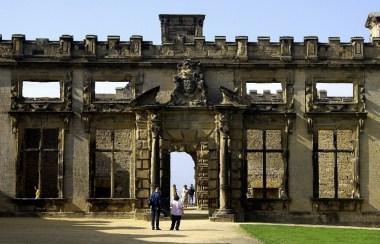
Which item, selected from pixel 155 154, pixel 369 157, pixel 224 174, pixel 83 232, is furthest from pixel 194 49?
pixel 83 232

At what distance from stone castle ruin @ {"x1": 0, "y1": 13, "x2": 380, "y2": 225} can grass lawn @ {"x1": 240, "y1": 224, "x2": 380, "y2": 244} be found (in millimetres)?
5385

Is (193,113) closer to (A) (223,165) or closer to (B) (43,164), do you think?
(A) (223,165)

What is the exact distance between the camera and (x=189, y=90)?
90.2 ft

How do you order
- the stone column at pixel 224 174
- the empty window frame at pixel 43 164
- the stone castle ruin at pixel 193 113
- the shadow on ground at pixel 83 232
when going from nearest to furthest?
the shadow on ground at pixel 83 232, the stone column at pixel 224 174, the stone castle ruin at pixel 193 113, the empty window frame at pixel 43 164

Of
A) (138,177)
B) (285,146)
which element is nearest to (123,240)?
(138,177)

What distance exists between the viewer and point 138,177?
27312 millimetres

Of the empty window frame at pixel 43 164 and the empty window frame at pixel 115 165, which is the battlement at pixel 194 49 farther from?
the empty window frame at pixel 115 165

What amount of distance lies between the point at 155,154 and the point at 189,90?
8.64 feet

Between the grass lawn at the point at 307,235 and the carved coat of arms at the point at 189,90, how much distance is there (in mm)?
6001

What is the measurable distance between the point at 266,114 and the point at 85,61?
6.81m

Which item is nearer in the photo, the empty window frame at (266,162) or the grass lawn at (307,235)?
the grass lawn at (307,235)

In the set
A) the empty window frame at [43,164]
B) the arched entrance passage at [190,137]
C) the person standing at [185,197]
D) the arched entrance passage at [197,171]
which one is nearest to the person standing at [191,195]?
the person standing at [185,197]

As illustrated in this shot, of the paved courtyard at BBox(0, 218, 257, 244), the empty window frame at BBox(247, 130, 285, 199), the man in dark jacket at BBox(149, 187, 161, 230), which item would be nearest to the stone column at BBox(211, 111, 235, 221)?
the paved courtyard at BBox(0, 218, 257, 244)

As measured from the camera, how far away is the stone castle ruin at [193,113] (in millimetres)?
27422
